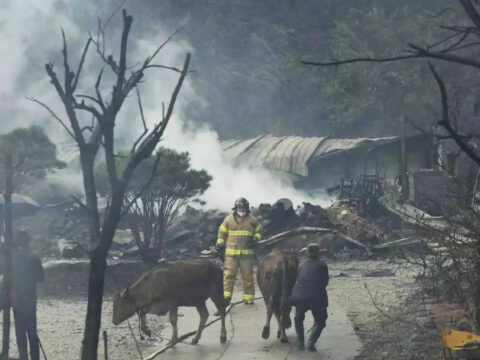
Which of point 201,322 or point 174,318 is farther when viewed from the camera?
point 201,322

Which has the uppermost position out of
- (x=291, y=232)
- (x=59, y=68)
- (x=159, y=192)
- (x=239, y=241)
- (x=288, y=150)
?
(x=59, y=68)

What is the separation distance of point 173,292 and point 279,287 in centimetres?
153

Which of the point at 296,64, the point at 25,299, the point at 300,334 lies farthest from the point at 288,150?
the point at 25,299

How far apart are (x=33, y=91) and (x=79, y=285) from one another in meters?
41.2

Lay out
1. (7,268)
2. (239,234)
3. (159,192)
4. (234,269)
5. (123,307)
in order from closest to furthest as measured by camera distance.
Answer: (7,268) → (123,307) → (239,234) → (234,269) → (159,192)

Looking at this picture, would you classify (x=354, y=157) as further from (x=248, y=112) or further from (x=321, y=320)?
(x=321, y=320)

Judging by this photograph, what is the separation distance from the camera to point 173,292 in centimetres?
1292

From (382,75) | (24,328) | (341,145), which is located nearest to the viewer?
(24,328)

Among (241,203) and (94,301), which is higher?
(241,203)

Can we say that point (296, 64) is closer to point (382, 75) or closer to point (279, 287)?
point (382, 75)

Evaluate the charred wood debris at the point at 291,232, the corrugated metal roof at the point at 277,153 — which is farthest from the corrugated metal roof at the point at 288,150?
the charred wood debris at the point at 291,232

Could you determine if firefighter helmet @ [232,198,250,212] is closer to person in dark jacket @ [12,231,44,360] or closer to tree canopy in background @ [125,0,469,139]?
person in dark jacket @ [12,231,44,360]

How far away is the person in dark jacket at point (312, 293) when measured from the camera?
12000 millimetres

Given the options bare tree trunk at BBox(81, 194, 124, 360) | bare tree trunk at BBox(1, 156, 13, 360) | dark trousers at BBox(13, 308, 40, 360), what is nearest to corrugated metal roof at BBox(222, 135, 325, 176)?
dark trousers at BBox(13, 308, 40, 360)
